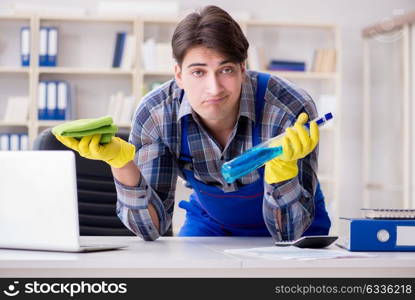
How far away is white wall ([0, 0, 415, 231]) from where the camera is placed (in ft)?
17.6

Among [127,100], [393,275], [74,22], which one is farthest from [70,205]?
[74,22]

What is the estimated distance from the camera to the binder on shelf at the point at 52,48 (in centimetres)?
492

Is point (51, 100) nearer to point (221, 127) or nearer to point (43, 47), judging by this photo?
point (43, 47)

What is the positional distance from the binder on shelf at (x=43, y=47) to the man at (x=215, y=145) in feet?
10.3

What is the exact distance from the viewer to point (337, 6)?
5.43 metres

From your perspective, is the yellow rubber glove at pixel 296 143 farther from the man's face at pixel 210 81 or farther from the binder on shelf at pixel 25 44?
the binder on shelf at pixel 25 44

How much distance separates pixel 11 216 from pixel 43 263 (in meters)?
0.23

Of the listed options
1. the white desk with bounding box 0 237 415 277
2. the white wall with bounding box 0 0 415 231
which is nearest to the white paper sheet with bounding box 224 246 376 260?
the white desk with bounding box 0 237 415 277

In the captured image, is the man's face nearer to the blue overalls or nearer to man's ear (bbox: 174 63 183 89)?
man's ear (bbox: 174 63 183 89)

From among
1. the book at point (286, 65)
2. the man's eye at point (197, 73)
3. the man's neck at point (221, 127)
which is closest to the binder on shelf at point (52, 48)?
the book at point (286, 65)

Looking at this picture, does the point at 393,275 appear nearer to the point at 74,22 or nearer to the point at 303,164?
the point at 303,164

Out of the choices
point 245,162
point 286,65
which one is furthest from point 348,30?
point 245,162

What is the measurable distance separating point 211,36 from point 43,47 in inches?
136

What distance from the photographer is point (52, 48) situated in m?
4.94
